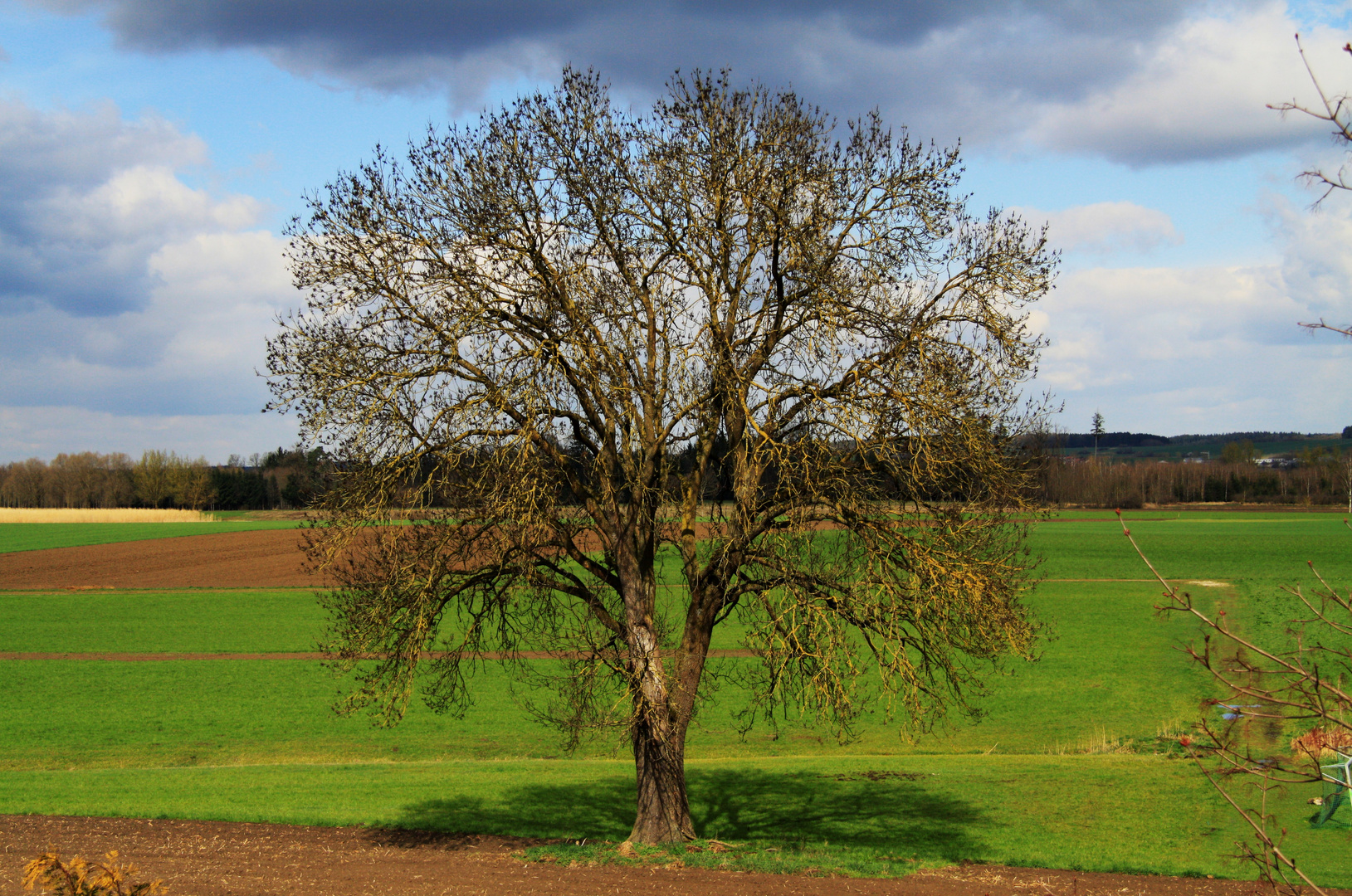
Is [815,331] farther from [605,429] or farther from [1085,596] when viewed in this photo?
[1085,596]

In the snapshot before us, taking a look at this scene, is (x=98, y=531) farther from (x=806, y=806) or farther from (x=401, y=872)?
(x=401, y=872)

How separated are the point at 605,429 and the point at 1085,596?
4327 centimetres

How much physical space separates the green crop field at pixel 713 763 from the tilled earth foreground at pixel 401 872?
2.42 feet

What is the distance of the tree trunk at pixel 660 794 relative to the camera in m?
13.9

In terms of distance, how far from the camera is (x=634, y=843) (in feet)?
46.5

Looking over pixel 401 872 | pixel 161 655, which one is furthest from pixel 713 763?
pixel 161 655

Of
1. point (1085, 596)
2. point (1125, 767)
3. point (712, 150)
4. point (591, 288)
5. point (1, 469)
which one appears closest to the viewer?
point (712, 150)

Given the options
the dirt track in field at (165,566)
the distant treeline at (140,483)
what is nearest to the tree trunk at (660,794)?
the dirt track in field at (165,566)

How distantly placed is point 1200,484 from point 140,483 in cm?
17939

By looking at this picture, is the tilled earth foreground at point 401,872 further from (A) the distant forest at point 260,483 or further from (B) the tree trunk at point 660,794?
(A) the distant forest at point 260,483

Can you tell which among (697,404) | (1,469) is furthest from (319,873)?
(1,469)

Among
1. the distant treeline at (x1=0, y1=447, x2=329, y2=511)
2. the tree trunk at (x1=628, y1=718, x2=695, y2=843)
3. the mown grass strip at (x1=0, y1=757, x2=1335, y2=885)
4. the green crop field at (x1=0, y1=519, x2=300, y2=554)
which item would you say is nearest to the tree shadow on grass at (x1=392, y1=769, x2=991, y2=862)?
the mown grass strip at (x1=0, y1=757, x2=1335, y2=885)

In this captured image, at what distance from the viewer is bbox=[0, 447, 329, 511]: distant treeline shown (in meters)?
134

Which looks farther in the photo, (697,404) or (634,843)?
(634,843)
